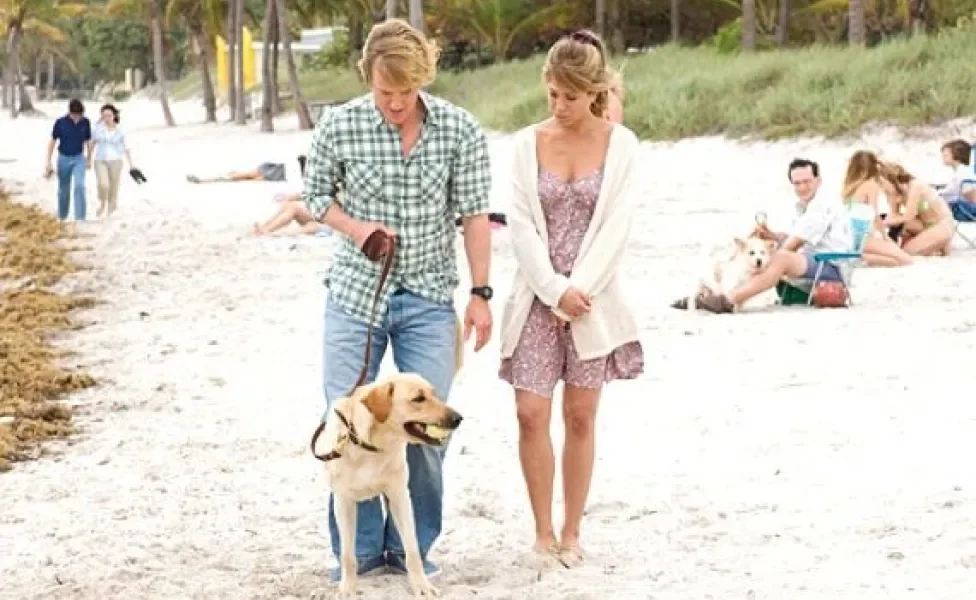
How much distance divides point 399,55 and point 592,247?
903 mm

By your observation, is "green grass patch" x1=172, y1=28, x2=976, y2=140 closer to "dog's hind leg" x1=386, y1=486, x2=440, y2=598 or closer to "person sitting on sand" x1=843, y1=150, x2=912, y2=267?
"person sitting on sand" x1=843, y1=150, x2=912, y2=267

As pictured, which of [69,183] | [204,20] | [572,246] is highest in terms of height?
[204,20]

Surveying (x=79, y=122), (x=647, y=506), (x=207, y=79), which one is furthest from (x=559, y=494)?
(x=207, y=79)

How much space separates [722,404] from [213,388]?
303cm

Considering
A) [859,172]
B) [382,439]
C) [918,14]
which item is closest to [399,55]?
[382,439]

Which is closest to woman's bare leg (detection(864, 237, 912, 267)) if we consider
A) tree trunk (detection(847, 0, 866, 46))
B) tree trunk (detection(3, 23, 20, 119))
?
tree trunk (detection(847, 0, 866, 46))

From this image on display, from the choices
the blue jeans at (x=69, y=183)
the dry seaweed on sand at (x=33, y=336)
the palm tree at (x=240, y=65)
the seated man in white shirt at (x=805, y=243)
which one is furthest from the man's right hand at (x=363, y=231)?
the palm tree at (x=240, y=65)

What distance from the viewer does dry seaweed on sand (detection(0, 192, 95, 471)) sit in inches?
346

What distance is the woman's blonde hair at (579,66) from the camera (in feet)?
17.9

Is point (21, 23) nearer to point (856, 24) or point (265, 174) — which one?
point (265, 174)

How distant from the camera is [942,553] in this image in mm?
5602

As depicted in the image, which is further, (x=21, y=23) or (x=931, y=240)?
(x=21, y=23)

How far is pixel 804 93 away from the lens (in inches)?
972

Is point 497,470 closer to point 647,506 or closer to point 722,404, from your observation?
point 647,506
